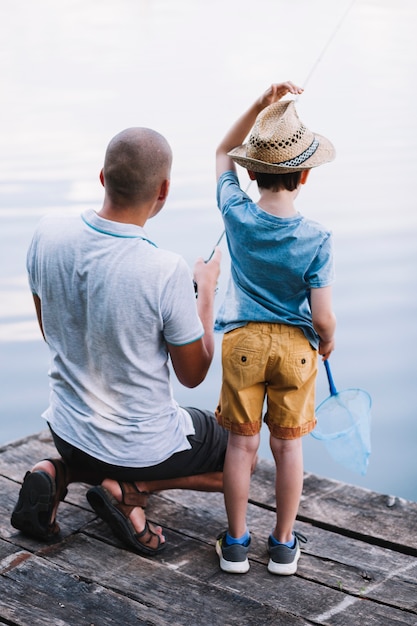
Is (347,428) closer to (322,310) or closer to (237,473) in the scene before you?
(237,473)

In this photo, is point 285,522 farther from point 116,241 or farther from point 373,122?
point 373,122

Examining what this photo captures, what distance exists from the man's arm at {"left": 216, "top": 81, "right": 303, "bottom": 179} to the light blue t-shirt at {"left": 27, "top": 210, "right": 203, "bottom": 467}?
0.33m

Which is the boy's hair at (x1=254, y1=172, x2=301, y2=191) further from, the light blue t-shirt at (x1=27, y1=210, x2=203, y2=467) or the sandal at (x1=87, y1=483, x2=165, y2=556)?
the sandal at (x1=87, y1=483, x2=165, y2=556)

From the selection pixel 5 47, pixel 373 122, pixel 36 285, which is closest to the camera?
pixel 36 285

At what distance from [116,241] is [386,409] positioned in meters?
2.49

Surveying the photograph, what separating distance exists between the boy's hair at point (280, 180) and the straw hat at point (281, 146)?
0.07ft

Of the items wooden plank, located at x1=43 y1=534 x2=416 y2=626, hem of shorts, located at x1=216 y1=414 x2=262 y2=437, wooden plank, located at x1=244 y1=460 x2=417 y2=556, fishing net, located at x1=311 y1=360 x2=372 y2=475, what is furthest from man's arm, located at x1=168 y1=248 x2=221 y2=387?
wooden plank, located at x1=244 y1=460 x2=417 y2=556

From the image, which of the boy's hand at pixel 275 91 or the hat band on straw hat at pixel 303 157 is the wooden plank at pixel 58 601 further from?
the boy's hand at pixel 275 91

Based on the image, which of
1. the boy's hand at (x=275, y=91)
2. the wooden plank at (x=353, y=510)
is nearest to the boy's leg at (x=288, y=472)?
the wooden plank at (x=353, y=510)

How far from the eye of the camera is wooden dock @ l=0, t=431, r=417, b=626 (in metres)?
2.22

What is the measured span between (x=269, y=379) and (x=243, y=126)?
64 cm

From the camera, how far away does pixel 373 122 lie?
32.4 feet

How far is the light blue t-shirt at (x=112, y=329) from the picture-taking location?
7.42ft

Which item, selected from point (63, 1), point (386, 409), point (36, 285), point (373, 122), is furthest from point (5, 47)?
point (36, 285)
